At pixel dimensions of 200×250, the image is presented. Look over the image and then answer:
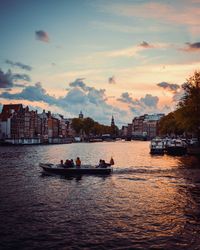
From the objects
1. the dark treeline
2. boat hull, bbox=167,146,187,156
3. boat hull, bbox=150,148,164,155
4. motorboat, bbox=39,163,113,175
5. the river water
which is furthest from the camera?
boat hull, bbox=150,148,164,155

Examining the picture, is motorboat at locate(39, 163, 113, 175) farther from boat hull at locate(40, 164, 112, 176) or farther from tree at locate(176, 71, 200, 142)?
tree at locate(176, 71, 200, 142)

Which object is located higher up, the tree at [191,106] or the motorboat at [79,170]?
the tree at [191,106]

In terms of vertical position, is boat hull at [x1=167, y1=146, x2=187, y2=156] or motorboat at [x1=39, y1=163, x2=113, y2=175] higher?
Answer: boat hull at [x1=167, y1=146, x2=187, y2=156]

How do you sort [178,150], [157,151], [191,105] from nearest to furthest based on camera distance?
[191,105], [178,150], [157,151]

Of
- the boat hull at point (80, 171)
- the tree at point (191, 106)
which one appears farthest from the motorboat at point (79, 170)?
the tree at point (191, 106)

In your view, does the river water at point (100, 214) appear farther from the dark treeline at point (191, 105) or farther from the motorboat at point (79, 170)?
the dark treeline at point (191, 105)

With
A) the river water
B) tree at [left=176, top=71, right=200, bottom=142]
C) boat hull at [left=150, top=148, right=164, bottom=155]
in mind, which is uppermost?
tree at [left=176, top=71, right=200, bottom=142]

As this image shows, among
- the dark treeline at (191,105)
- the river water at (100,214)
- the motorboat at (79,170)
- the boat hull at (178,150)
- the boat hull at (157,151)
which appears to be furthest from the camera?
the boat hull at (157,151)

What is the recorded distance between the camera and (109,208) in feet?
107

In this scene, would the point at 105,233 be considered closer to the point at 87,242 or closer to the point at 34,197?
the point at 87,242

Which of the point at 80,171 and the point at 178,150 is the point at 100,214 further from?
the point at 178,150

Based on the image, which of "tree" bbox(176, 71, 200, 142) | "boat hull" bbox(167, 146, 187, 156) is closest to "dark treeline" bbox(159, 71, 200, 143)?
"tree" bbox(176, 71, 200, 142)

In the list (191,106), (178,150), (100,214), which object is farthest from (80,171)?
(178,150)

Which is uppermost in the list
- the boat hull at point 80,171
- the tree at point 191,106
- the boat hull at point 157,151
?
the tree at point 191,106
